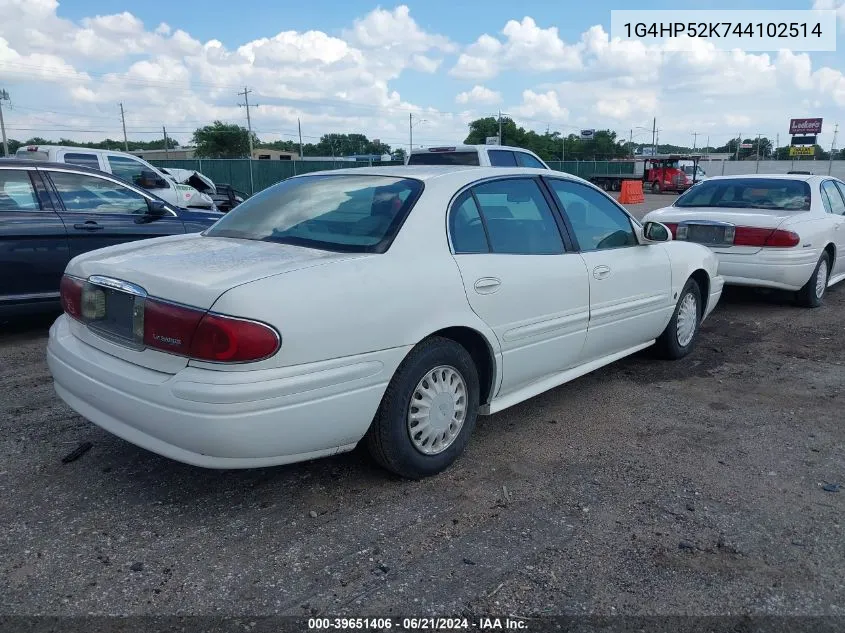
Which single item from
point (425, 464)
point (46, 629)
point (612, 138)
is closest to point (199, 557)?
point (46, 629)

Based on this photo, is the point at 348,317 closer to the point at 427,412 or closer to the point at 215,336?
the point at 215,336

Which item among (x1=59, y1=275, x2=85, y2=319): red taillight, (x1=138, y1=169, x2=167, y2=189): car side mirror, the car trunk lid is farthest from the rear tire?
(x1=138, y1=169, x2=167, y2=189): car side mirror

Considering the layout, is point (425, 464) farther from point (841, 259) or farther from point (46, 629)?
point (841, 259)

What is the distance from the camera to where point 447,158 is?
40.1ft

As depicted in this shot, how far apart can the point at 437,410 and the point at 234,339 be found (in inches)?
44.3

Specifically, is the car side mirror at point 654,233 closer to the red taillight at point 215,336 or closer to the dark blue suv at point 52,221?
the red taillight at point 215,336

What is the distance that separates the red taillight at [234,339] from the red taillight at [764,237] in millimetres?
5932

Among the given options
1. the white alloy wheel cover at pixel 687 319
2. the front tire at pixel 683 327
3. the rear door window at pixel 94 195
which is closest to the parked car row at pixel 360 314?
the front tire at pixel 683 327

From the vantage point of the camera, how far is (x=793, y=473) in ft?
11.6

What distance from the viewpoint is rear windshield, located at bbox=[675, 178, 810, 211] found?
7.66 m

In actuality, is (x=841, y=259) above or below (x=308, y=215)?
below

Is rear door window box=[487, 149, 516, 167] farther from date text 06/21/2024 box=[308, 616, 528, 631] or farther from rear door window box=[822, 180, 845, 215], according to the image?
date text 06/21/2024 box=[308, 616, 528, 631]

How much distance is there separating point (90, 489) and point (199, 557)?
881 millimetres

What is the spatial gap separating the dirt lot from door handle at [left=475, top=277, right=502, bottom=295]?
92 cm
